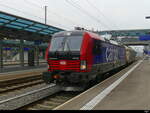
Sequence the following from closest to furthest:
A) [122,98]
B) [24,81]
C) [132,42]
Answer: [122,98]
[24,81]
[132,42]

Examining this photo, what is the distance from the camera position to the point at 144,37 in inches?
2250

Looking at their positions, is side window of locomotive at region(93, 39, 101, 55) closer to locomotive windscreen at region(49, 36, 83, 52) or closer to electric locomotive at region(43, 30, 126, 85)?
electric locomotive at region(43, 30, 126, 85)

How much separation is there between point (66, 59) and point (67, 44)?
0.81 metres

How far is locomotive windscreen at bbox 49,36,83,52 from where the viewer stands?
1068 cm

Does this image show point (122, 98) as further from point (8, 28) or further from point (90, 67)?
point (8, 28)

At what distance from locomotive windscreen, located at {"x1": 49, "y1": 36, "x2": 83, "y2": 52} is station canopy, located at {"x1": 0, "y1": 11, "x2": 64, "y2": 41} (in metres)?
6.94

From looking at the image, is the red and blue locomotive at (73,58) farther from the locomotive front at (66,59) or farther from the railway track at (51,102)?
the railway track at (51,102)

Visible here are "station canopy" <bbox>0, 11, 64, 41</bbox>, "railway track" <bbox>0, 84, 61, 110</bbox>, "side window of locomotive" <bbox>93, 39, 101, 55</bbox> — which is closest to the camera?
"railway track" <bbox>0, 84, 61, 110</bbox>

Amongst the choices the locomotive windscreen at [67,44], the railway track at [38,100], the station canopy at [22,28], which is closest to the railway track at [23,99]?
the railway track at [38,100]

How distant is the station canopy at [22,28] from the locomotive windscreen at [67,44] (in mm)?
6938

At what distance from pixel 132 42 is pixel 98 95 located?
63.1 metres

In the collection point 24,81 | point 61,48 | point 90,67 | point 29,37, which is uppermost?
point 29,37

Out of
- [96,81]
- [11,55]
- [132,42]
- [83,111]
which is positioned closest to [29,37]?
[96,81]

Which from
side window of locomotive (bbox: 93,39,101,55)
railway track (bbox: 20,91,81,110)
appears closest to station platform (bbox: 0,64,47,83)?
railway track (bbox: 20,91,81,110)
